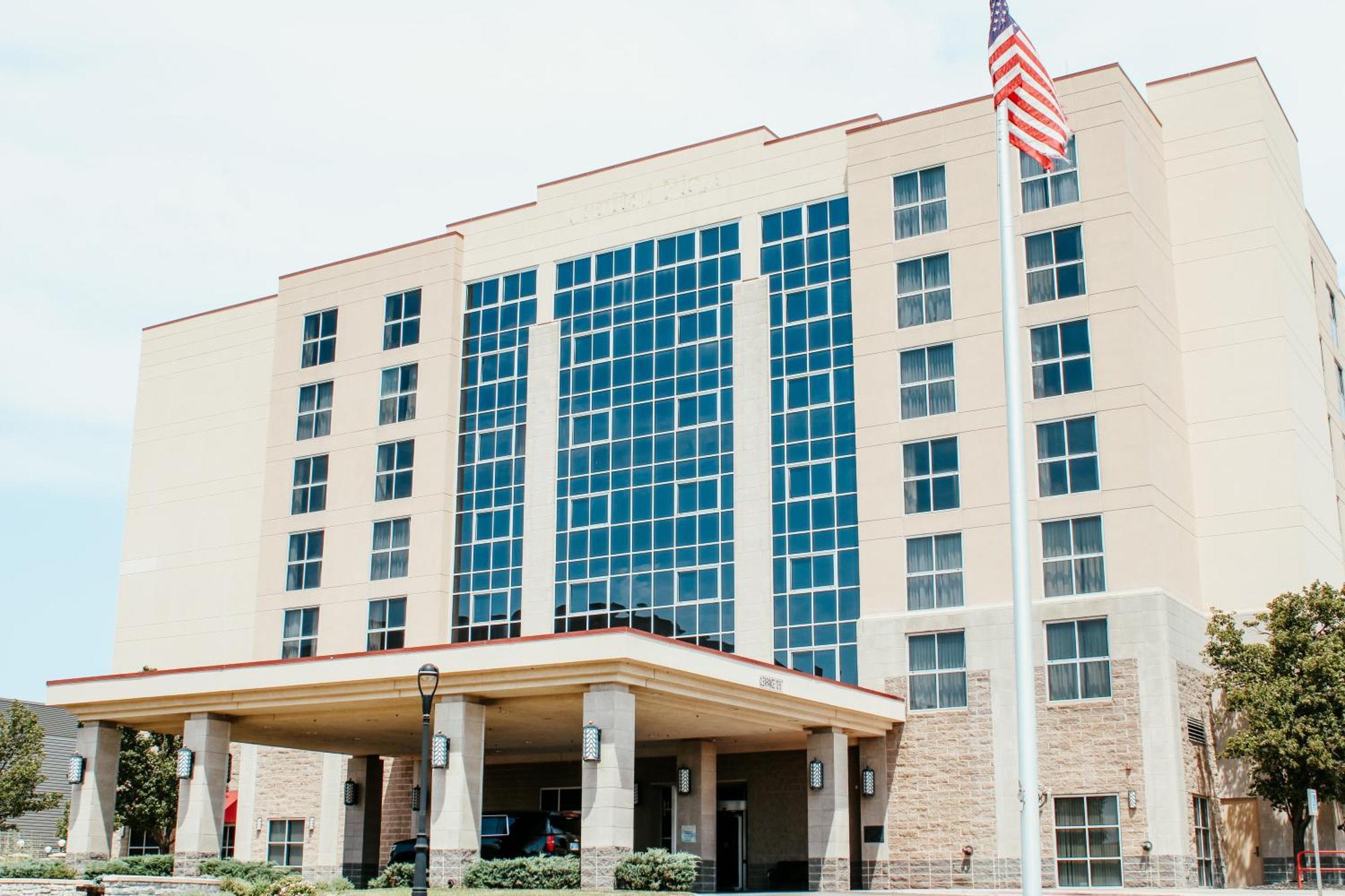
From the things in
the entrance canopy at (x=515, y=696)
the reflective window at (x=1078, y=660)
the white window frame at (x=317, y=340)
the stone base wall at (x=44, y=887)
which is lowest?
the stone base wall at (x=44, y=887)

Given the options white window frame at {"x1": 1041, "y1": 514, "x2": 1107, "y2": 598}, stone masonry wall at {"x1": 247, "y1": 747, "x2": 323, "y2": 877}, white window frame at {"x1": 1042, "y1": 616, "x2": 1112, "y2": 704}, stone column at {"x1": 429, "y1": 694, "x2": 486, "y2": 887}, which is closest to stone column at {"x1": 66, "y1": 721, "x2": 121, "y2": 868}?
stone column at {"x1": 429, "y1": 694, "x2": 486, "y2": 887}

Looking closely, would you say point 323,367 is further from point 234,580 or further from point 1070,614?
point 1070,614

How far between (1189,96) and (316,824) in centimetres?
3633

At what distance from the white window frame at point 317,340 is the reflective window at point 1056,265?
84.6 feet

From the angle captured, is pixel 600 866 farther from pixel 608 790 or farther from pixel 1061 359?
pixel 1061 359

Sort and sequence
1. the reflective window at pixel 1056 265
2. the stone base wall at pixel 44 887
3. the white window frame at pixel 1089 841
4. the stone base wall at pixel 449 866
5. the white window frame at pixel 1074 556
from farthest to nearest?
the reflective window at pixel 1056 265 → the white window frame at pixel 1074 556 → the white window frame at pixel 1089 841 → the stone base wall at pixel 44 887 → the stone base wall at pixel 449 866

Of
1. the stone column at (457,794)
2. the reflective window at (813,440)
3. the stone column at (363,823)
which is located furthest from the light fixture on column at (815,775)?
the stone column at (363,823)

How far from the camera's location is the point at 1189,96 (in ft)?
142

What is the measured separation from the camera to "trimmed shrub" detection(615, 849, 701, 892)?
28656 millimetres

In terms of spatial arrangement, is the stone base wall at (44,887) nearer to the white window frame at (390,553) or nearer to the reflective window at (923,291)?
the white window frame at (390,553)

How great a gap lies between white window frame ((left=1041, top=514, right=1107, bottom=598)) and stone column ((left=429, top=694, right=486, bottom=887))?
1587cm

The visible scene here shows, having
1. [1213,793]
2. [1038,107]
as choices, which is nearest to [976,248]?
[1213,793]

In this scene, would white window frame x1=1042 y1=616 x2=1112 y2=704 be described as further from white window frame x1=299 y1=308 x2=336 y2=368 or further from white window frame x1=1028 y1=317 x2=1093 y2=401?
white window frame x1=299 y1=308 x2=336 y2=368

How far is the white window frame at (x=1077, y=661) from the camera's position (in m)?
37.4
